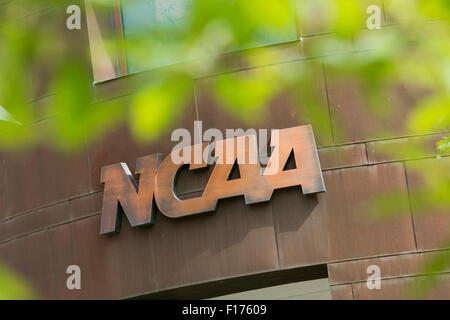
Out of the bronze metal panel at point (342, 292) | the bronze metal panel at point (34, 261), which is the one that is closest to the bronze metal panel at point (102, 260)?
the bronze metal panel at point (34, 261)

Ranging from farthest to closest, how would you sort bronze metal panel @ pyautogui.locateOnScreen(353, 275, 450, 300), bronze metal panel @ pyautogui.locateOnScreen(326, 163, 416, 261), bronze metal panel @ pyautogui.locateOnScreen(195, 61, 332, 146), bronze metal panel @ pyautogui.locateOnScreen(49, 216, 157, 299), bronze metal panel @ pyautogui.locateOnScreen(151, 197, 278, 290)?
1. bronze metal panel @ pyautogui.locateOnScreen(49, 216, 157, 299)
2. bronze metal panel @ pyautogui.locateOnScreen(195, 61, 332, 146)
3. bronze metal panel @ pyautogui.locateOnScreen(151, 197, 278, 290)
4. bronze metal panel @ pyautogui.locateOnScreen(326, 163, 416, 261)
5. bronze metal panel @ pyautogui.locateOnScreen(353, 275, 450, 300)

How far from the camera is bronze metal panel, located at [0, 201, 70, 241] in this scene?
10.3 m

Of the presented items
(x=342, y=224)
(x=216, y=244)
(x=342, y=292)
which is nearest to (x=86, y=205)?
(x=216, y=244)

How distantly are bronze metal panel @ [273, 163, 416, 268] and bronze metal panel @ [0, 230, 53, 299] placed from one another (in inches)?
119

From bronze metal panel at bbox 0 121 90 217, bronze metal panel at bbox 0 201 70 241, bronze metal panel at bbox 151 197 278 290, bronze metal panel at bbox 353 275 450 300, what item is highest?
bronze metal panel at bbox 0 121 90 217

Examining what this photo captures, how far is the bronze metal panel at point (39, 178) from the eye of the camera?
10.3 metres

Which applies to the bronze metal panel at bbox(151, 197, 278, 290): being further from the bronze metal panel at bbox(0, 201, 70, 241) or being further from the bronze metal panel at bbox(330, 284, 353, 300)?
the bronze metal panel at bbox(0, 201, 70, 241)

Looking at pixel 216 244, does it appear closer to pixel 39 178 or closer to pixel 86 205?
pixel 86 205

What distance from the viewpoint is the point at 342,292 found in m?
9.23

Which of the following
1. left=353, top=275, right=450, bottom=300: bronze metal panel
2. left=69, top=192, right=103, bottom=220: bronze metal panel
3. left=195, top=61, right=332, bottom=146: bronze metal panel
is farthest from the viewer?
left=69, top=192, right=103, bottom=220: bronze metal panel

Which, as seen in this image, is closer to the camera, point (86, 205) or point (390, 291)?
point (390, 291)

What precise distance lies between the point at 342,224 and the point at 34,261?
3.92 meters

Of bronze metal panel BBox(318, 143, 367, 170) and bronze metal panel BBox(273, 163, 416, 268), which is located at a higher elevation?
bronze metal panel BBox(318, 143, 367, 170)

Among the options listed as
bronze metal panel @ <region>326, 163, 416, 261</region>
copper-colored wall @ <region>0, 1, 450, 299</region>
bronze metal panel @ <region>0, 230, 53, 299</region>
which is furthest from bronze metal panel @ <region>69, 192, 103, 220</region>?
bronze metal panel @ <region>326, 163, 416, 261</region>
